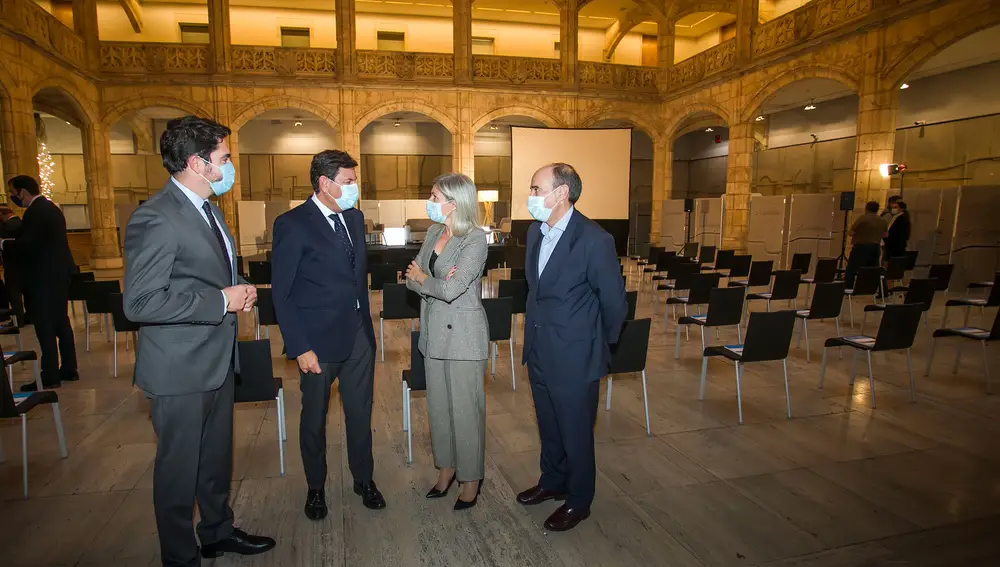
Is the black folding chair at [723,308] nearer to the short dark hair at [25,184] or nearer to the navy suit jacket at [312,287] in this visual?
the navy suit jacket at [312,287]

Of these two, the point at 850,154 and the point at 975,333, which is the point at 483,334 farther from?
the point at 850,154

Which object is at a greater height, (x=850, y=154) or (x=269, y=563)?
(x=850, y=154)

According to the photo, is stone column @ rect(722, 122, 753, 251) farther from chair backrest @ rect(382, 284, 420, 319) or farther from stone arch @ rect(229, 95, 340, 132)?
chair backrest @ rect(382, 284, 420, 319)

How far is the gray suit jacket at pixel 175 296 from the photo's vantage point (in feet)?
6.16

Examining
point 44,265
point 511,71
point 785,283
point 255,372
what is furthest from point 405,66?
point 255,372

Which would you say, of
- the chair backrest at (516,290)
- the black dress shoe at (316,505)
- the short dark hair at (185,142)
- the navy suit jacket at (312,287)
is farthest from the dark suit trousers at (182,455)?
the chair backrest at (516,290)

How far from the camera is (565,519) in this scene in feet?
8.63

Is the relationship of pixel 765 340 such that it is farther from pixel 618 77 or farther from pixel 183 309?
pixel 618 77

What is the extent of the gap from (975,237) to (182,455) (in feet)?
44.3

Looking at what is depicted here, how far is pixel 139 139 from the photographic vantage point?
19.0 m

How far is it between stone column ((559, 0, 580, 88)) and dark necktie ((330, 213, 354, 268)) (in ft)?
52.2

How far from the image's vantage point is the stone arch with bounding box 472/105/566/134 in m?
16.9

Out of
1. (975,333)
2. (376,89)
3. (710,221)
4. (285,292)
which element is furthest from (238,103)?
(975,333)

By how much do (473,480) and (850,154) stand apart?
1865 cm
